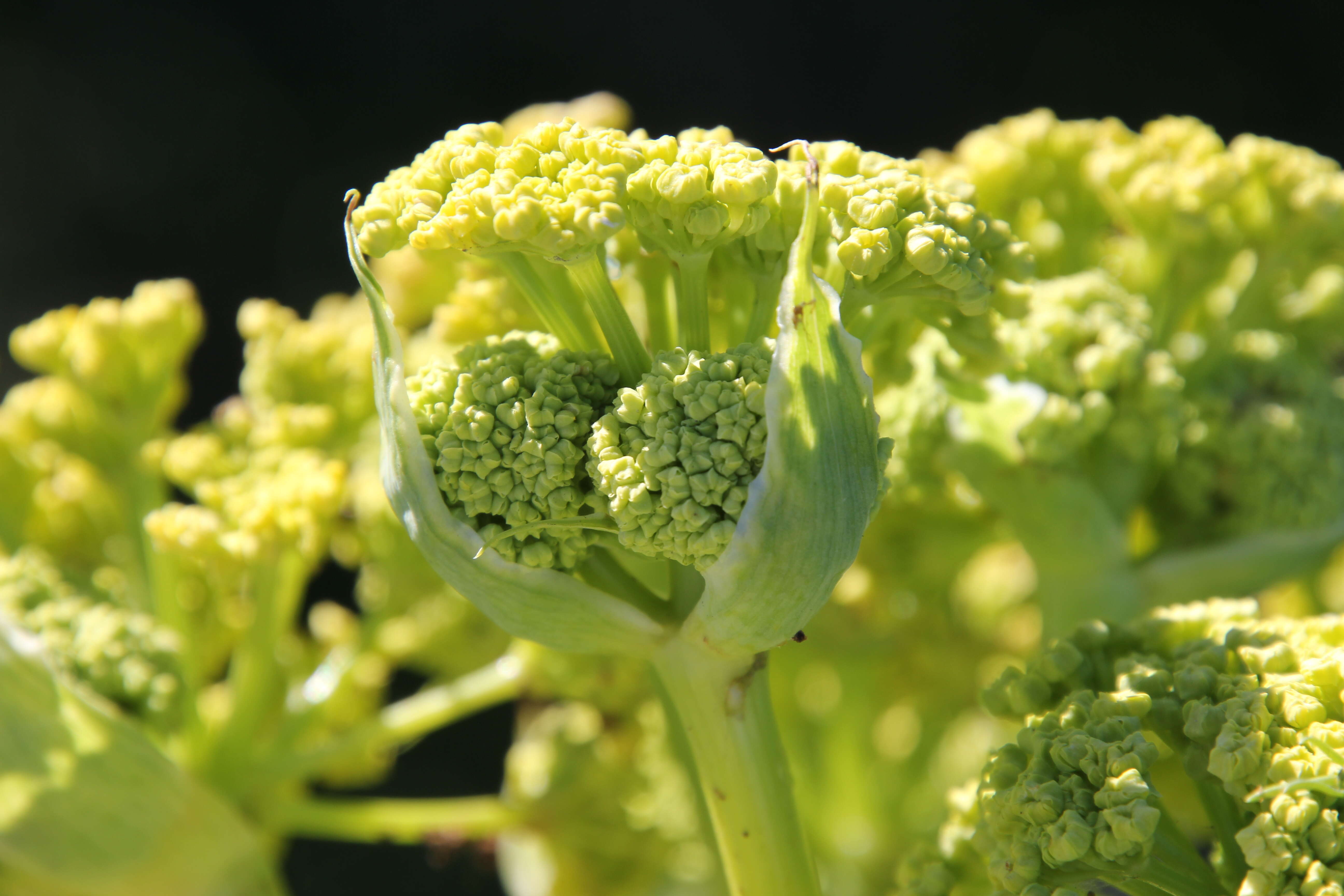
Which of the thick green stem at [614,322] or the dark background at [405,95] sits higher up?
the thick green stem at [614,322]

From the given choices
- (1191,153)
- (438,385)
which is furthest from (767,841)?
A: (1191,153)

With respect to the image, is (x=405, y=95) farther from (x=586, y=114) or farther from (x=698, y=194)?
(x=698, y=194)

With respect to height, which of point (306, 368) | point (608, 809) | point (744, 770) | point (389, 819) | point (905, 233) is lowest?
point (608, 809)

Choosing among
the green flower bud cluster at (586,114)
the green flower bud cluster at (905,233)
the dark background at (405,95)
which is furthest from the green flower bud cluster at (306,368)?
the dark background at (405,95)

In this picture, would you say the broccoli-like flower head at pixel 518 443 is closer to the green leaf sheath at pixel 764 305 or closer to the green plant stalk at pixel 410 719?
the green leaf sheath at pixel 764 305

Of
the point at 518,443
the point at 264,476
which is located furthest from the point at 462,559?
the point at 264,476

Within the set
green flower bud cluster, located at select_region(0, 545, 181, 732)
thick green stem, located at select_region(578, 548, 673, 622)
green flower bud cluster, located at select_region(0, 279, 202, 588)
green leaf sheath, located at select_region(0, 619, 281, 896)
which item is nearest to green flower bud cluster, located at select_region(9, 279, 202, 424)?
green flower bud cluster, located at select_region(0, 279, 202, 588)

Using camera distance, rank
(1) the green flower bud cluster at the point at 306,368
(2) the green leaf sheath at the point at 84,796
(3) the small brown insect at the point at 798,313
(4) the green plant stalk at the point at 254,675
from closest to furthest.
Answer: (3) the small brown insect at the point at 798,313
(2) the green leaf sheath at the point at 84,796
(4) the green plant stalk at the point at 254,675
(1) the green flower bud cluster at the point at 306,368

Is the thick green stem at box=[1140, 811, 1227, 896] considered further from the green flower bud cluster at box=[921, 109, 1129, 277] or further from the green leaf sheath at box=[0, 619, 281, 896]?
the green leaf sheath at box=[0, 619, 281, 896]
